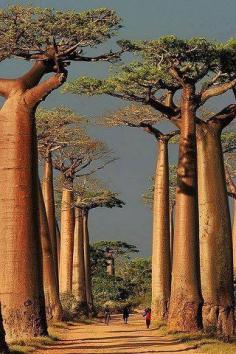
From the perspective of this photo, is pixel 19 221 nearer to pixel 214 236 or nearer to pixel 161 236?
pixel 214 236

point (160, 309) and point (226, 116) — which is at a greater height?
point (226, 116)

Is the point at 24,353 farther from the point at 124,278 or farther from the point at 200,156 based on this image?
the point at 124,278

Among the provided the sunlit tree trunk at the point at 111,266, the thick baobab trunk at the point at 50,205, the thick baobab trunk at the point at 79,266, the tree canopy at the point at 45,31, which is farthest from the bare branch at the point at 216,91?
the sunlit tree trunk at the point at 111,266

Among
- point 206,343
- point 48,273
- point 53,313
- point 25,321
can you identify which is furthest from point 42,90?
point 53,313

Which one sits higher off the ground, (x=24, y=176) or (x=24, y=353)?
(x=24, y=176)

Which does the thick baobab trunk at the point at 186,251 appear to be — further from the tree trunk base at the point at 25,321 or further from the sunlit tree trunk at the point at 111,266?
the sunlit tree trunk at the point at 111,266

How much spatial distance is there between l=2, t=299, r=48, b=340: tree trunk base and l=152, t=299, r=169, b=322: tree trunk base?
12.9 metres

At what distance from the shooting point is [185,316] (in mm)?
21203

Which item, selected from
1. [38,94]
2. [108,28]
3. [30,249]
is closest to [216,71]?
[108,28]

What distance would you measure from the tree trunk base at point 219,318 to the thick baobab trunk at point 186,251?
0.80 meters

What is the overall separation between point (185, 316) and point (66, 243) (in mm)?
20671

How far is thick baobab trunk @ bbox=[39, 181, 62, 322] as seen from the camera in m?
27.1

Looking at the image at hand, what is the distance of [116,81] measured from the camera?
24.0 metres

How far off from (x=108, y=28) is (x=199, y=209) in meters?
5.70
